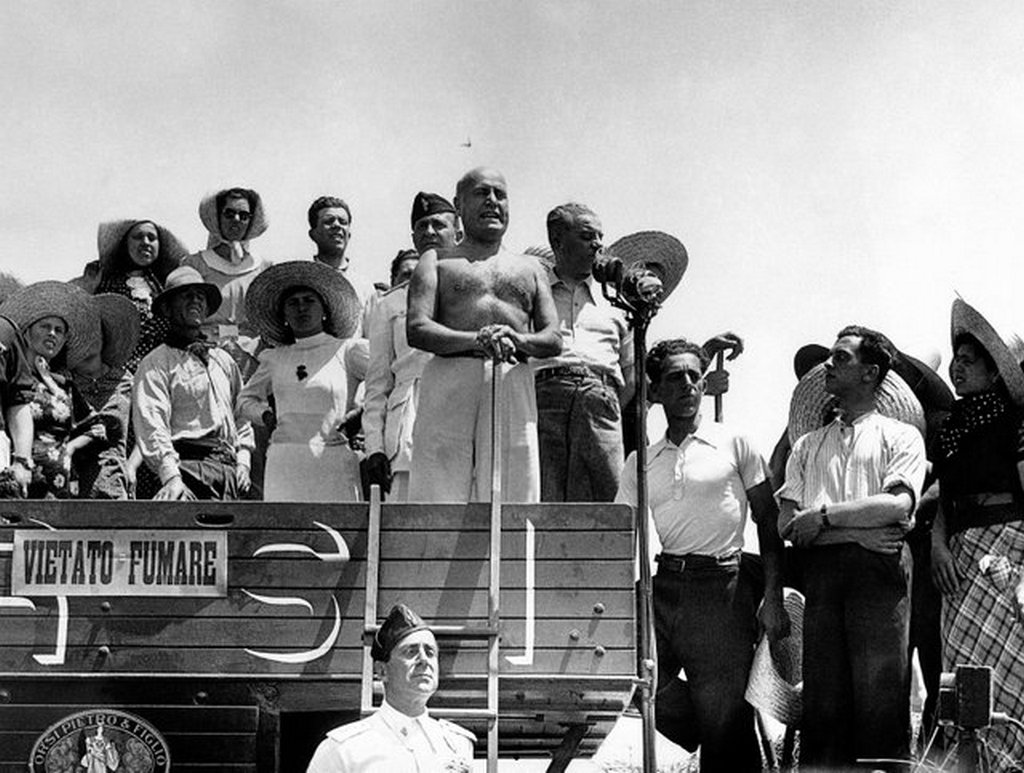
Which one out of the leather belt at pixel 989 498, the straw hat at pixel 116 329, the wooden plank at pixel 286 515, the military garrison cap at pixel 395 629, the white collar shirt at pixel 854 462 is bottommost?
the military garrison cap at pixel 395 629

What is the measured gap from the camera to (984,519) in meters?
8.52

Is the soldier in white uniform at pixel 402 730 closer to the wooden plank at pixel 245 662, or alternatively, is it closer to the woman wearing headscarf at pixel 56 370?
the wooden plank at pixel 245 662

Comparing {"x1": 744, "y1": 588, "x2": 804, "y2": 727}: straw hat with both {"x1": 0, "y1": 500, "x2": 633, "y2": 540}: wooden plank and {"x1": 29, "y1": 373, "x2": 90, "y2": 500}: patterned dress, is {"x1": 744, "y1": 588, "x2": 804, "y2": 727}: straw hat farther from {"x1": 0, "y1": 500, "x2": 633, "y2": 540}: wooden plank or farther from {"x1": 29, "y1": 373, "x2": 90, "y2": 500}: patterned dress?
{"x1": 29, "y1": 373, "x2": 90, "y2": 500}: patterned dress

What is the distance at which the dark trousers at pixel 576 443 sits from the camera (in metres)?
9.25

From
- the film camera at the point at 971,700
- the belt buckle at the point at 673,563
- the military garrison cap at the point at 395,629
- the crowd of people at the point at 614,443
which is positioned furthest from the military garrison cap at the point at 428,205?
the film camera at the point at 971,700

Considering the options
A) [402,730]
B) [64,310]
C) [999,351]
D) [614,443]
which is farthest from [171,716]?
[999,351]

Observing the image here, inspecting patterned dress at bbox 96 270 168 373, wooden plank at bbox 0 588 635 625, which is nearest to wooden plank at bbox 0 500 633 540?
wooden plank at bbox 0 588 635 625

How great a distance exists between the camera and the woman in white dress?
9562 mm

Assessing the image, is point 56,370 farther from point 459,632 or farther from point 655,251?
point 459,632

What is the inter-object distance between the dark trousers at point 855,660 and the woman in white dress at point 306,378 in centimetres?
251

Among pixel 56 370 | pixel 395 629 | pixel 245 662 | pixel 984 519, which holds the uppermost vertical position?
pixel 56 370

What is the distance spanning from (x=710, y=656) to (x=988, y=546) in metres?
1.32

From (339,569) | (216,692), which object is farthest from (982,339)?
(216,692)

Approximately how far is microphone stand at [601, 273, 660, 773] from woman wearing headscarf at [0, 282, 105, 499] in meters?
3.25
